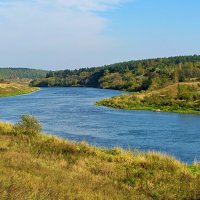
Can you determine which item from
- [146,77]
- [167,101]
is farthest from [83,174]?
[146,77]

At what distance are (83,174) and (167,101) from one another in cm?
6428

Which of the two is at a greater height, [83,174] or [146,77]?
[146,77]

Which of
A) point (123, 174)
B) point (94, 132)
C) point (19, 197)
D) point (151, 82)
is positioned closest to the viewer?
point (19, 197)

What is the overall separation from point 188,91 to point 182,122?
104ft

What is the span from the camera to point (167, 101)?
2972 inches

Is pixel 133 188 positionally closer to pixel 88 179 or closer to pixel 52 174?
pixel 88 179

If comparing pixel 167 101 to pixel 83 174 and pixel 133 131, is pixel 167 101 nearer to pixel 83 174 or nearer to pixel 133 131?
pixel 133 131

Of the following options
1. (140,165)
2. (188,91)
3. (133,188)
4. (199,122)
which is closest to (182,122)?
(199,122)

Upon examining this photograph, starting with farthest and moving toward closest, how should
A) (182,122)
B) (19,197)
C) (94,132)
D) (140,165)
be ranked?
(182,122)
(94,132)
(140,165)
(19,197)

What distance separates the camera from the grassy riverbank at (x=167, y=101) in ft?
232

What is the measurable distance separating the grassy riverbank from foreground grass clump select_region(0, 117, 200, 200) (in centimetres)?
5135

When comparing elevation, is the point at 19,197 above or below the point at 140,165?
above

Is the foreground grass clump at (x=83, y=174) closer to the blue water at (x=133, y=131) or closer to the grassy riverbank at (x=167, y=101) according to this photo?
the blue water at (x=133, y=131)

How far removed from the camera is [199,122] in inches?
2076
